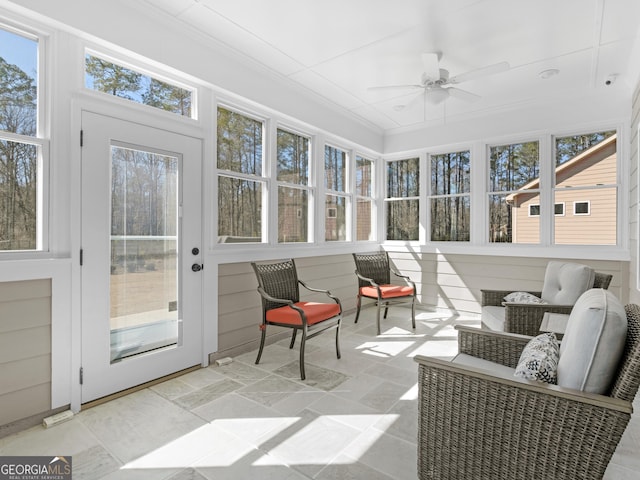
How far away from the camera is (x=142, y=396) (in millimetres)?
2650

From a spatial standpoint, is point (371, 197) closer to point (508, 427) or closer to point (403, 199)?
point (403, 199)

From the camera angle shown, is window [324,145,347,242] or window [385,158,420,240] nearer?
window [324,145,347,242]

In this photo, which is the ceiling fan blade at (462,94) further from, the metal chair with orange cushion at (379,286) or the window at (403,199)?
the metal chair with orange cushion at (379,286)

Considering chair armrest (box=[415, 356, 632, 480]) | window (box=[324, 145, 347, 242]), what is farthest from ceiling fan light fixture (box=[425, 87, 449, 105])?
chair armrest (box=[415, 356, 632, 480])

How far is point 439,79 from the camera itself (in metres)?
3.47

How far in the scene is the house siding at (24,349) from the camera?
83.7 inches

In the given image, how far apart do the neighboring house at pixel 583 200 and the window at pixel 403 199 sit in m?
1.62

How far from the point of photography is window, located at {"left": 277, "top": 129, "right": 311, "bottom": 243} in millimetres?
4254

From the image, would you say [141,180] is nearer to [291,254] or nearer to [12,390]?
[12,390]

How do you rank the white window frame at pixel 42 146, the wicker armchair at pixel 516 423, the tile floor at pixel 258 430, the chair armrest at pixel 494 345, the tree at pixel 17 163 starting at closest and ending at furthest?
1. the wicker armchair at pixel 516 423
2. the tile floor at pixel 258 430
3. the chair armrest at pixel 494 345
4. the tree at pixel 17 163
5. the white window frame at pixel 42 146

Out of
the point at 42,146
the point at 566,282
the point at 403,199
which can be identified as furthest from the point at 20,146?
the point at 403,199

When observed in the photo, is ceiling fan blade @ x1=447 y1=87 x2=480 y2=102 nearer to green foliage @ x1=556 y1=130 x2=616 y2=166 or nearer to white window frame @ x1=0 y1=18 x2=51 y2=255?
green foliage @ x1=556 y1=130 x2=616 y2=166

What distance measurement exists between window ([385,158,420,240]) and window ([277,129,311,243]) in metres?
2.03

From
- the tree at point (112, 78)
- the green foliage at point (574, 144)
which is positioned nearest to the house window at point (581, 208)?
the green foliage at point (574, 144)
